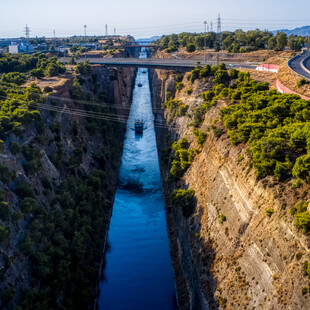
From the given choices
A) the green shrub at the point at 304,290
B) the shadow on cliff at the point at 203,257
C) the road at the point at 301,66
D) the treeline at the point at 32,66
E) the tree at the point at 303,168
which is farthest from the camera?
the treeline at the point at 32,66

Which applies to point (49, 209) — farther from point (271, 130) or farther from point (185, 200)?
Result: point (271, 130)

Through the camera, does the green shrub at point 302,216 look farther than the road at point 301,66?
No

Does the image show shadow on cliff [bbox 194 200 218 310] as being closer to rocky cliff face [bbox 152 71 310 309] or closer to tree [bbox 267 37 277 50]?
rocky cliff face [bbox 152 71 310 309]

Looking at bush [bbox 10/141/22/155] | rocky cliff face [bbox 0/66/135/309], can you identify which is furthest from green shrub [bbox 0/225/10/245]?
bush [bbox 10/141/22/155]

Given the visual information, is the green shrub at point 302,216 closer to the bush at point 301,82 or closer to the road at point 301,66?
the bush at point 301,82

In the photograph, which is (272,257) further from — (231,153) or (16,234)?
(16,234)

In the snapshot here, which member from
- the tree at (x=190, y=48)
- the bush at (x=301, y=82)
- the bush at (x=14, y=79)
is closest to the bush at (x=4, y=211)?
the bush at (x=301, y=82)
